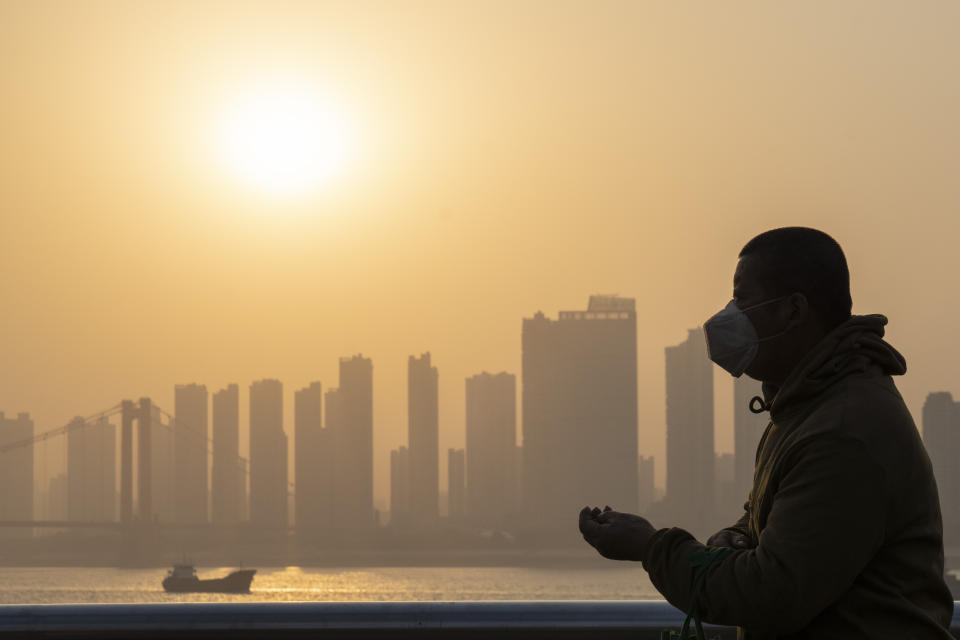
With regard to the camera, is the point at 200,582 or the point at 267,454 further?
the point at 267,454

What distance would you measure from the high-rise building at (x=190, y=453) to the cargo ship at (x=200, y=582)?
122 feet

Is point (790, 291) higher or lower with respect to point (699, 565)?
higher

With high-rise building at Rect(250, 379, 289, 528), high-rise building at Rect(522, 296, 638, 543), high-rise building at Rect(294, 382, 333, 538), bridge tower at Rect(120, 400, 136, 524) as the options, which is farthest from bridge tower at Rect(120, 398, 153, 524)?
high-rise building at Rect(522, 296, 638, 543)

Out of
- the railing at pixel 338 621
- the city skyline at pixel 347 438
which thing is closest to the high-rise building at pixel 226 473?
the city skyline at pixel 347 438

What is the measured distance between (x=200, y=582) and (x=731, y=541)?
61616 millimetres

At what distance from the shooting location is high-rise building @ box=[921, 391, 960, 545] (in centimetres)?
7162

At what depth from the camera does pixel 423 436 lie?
10444cm

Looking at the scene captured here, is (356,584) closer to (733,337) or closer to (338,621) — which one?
(338,621)

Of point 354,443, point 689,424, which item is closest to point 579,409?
point 689,424

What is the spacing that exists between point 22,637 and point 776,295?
1.92m

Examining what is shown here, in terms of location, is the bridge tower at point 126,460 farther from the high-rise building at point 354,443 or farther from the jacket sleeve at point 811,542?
the jacket sleeve at point 811,542

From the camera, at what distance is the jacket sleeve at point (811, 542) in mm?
1203

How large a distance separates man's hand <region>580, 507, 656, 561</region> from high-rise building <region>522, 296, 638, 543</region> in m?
94.4

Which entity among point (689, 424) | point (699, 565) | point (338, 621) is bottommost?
point (689, 424)
